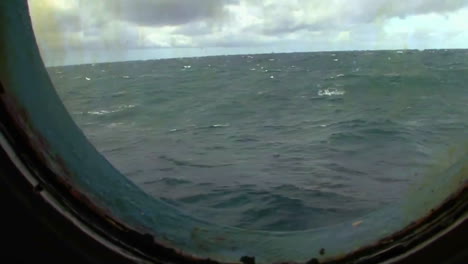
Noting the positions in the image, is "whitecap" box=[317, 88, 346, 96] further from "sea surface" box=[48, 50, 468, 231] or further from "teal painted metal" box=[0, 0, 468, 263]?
"teal painted metal" box=[0, 0, 468, 263]

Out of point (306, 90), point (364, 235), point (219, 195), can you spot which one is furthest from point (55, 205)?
point (306, 90)

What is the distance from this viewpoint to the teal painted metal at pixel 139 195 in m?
1.13

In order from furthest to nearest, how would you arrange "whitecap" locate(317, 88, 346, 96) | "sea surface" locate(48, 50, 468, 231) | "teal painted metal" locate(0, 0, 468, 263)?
"whitecap" locate(317, 88, 346, 96) → "sea surface" locate(48, 50, 468, 231) → "teal painted metal" locate(0, 0, 468, 263)

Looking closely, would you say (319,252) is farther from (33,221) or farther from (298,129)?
(298,129)

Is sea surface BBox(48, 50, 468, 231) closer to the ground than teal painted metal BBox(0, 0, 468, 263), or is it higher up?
closer to the ground

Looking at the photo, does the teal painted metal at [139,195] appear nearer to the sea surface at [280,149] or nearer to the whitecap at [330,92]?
the sea surface at [280,149]

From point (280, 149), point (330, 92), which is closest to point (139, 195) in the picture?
point (280, 149)

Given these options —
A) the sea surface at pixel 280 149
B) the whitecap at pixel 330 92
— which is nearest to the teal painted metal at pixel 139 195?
the sea surface at pixel 280 149

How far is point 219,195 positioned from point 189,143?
4661 millimetres

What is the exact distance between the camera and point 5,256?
3.66 feet

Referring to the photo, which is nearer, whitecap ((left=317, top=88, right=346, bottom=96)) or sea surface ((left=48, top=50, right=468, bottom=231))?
sea surface ((left=48, top=50, right=468, bottom=231))

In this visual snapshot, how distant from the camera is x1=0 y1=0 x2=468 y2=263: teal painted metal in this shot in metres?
1.13

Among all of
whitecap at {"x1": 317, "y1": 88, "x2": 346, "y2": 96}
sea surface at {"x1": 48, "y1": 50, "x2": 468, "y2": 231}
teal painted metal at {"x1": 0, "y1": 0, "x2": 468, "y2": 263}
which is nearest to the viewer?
teal painted metal at {"x1": 0, "y1": 0, "x2": 468, "y2": 263}

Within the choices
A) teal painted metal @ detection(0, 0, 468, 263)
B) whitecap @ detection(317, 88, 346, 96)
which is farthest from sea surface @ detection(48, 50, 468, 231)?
whitecap @ detection(317, 88, 346, 96)
